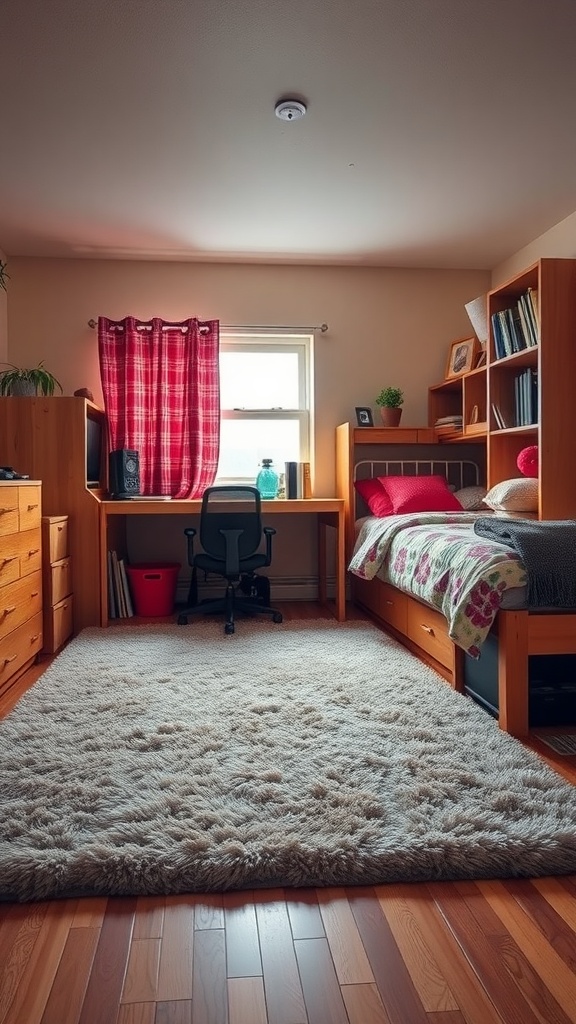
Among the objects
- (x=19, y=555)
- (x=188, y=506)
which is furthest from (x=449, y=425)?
(x=19, y=555)

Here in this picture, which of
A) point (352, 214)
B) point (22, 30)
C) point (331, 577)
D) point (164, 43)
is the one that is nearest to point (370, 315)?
point (352, 214)

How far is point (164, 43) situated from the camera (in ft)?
7.11

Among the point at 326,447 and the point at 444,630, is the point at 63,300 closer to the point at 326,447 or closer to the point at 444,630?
the point at 326,447

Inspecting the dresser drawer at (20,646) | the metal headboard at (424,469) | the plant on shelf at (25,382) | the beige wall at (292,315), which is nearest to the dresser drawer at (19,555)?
the dresser drawer at (20,646)

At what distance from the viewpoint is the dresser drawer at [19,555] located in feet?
7.93

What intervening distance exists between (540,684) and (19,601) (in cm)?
199

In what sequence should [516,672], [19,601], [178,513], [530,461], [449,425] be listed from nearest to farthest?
[516,672] → [19,601] → [530,461] → [178,513] → [449,425]

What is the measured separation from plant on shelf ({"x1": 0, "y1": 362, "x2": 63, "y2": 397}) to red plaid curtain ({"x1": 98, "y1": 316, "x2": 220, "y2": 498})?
1.35ft

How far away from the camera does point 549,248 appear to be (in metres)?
3.74

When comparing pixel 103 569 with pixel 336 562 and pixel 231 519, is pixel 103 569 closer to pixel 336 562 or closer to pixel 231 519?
pixel 231 519

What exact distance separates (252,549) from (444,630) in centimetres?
131

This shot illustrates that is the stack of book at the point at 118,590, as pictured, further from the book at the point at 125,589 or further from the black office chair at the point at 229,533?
the black office chair at the point at 229,533

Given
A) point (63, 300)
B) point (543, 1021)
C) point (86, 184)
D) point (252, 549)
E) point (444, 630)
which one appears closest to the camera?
point (543, 1021)

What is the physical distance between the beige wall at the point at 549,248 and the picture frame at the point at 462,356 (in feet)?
1.77
